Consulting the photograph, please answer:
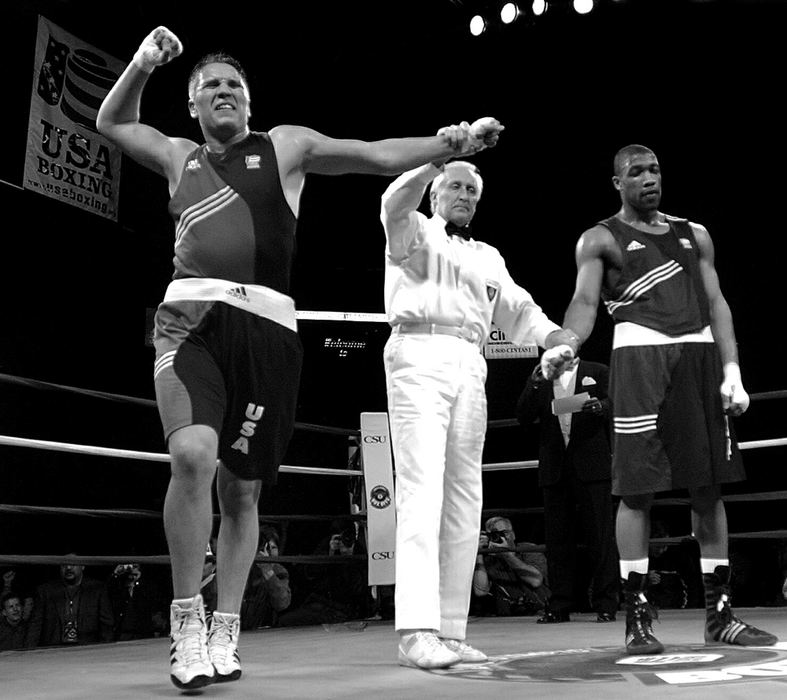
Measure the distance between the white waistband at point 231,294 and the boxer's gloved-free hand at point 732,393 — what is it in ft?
4.13

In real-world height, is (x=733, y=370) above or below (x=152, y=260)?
below

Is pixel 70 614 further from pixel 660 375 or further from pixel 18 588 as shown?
pixel 660 375

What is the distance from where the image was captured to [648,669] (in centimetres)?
200

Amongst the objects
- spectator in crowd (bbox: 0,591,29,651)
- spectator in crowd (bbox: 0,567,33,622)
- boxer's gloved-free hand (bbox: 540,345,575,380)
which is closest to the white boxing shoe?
boxer's gloved-free hand (bbox: 540,345,575,380)

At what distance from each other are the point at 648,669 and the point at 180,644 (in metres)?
0.95

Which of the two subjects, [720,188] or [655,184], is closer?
[655,184]

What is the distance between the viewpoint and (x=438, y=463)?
7.74 feet

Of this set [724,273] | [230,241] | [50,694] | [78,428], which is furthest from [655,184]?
[78,428]

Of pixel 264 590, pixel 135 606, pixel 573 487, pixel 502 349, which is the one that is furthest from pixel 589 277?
pixel 502 349

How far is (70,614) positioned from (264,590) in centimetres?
152

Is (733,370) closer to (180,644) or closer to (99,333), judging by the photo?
(180,644)

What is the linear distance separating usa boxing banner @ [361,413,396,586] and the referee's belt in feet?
5.11

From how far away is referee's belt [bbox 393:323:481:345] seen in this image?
95.8 inches

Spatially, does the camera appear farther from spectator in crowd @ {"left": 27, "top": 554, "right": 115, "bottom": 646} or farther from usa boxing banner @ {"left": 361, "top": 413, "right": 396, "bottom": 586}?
usa boxing banner @ {"left": 361, "top": 413, "right": 396, "bottom": 586}
